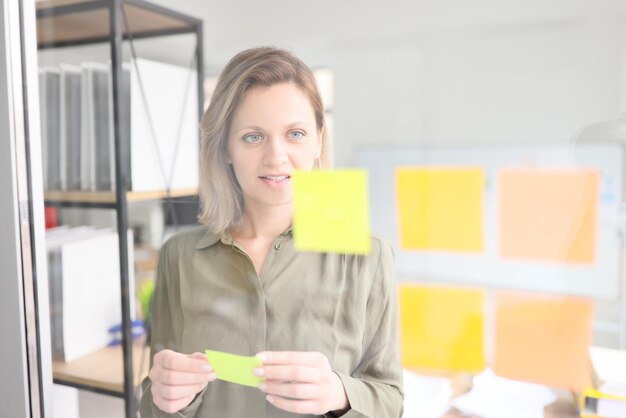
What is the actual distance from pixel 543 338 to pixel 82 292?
2.57 ft

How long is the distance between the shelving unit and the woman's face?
11 centimetres

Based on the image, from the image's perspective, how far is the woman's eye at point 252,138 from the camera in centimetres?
72

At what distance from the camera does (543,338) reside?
66 cm

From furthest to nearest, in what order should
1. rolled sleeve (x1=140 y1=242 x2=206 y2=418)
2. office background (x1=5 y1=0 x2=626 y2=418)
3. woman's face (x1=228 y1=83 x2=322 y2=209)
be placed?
rolled sleeve (x1=140 y1=242 x2=206 y2=418), woman's face (x1=228 y1=83 x2=322 y2=209), office background (x1=5 y1=0 x2=626 y2=418)

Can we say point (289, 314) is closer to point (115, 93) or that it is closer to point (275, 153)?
point (275, 153)

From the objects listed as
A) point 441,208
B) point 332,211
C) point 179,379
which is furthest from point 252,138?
point 179,379

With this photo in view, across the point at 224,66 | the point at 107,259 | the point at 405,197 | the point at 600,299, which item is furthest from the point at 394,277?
the point at 107,259

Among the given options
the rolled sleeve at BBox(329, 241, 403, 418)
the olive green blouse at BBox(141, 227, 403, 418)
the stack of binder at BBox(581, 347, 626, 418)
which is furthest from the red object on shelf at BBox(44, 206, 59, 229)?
the stack of binder at BBox(581, 347, 626, 418)

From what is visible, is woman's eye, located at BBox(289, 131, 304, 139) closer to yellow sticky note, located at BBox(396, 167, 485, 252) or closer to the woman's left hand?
yellow sticky note, located at BBox(396, 167, 485, 252)

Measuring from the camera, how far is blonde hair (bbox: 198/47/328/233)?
70 cm

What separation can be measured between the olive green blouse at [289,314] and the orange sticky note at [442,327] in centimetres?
2

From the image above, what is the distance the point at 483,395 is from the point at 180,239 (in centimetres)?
48

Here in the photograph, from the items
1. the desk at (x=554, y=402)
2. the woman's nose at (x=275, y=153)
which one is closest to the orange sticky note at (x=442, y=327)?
the desk at (x=554, y=402)

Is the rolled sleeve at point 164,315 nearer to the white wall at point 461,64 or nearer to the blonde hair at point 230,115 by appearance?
the blonde hair at point 230,115
